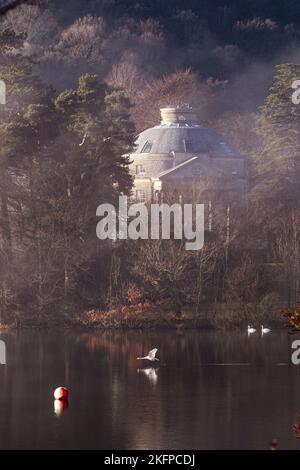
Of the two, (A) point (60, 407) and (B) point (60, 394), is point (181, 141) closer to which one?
(B) point (60, 394)

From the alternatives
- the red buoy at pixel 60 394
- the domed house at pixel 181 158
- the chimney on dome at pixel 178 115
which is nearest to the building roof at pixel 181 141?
the domed house at pixel 181 158

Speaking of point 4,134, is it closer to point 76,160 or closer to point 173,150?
point 76,160

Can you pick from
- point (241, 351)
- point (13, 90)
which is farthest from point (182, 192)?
point (241, 351)

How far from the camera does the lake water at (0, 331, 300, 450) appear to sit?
119ft

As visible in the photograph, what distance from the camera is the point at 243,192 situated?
84.7 meters

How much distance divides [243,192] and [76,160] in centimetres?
2848

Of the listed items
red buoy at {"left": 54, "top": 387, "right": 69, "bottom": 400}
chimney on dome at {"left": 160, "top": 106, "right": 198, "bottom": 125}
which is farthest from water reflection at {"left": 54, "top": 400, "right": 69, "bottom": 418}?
chimney on dome at {"left": 160, "top": 106, "right": 198, "bottom": 125}

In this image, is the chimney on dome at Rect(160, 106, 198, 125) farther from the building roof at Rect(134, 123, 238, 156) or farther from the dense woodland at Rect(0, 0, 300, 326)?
the dense woodland at Rect(0, 0, 300, 326)

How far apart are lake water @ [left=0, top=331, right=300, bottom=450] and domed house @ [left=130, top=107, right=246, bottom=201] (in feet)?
112

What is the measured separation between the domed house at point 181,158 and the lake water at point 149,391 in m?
34.1

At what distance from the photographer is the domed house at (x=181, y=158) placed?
88.8 m

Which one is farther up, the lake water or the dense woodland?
the dense woodland

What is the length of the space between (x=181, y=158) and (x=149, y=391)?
52.9 metres
